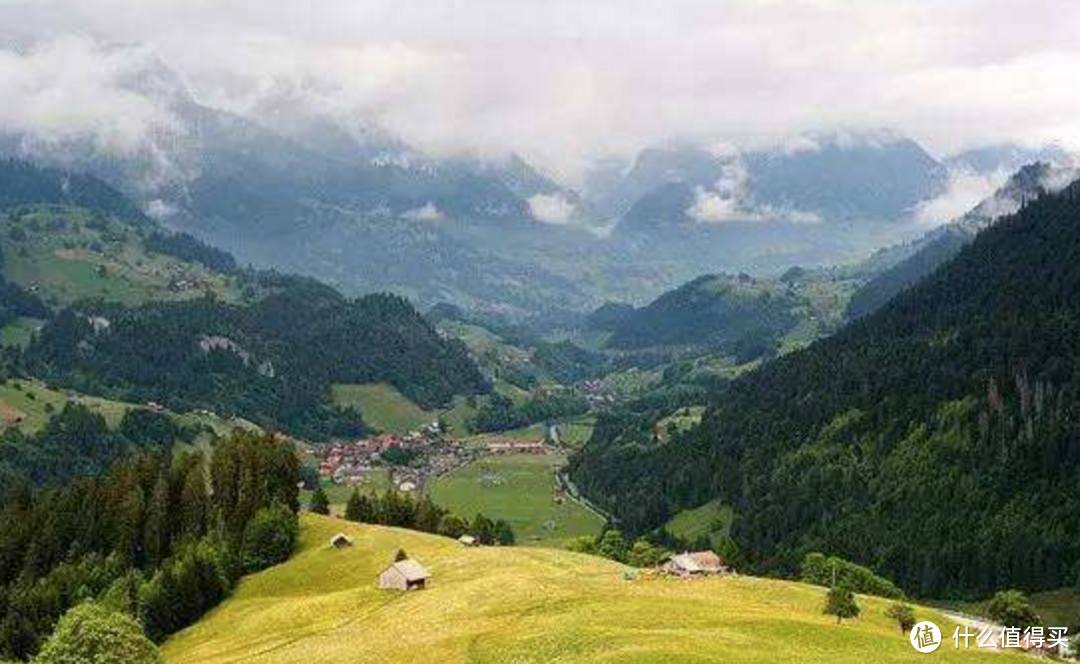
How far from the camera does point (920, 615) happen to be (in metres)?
109

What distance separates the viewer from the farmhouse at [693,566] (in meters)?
127

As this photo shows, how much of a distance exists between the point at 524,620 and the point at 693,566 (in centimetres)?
4745

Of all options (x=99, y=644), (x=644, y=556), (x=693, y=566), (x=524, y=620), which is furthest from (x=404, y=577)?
(x=644, y=556)

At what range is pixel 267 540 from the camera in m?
156

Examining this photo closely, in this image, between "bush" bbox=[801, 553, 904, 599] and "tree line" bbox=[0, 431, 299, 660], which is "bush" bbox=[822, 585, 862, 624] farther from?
"tree line" bbox=[0, 431, 299, 660]

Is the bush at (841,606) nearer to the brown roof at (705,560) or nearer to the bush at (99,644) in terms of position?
the brown roof at (705,560)

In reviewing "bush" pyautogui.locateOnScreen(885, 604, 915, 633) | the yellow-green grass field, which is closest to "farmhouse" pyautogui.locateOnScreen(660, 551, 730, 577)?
the yellow-green grass field

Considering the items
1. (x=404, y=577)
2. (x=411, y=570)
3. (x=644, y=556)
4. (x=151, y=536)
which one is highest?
(x=411, y=570)

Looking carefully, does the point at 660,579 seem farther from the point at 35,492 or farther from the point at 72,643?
the point at 35,492

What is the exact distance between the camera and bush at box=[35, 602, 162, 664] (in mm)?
90375

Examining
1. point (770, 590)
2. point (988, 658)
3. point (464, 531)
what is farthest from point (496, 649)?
point (464, 531)

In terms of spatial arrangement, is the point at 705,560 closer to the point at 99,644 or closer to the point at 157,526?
the point at 157,526

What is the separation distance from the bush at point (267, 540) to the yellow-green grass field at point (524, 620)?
25.0 feet

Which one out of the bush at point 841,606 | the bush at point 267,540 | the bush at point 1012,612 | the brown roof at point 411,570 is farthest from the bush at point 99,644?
the bush at point 1012,612
